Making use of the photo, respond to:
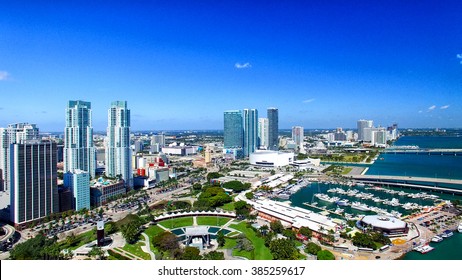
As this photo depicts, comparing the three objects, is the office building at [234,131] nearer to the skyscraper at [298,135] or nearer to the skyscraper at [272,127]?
the skyscraper at [272,127]

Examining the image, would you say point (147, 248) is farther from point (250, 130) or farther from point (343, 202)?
point (250, 130)

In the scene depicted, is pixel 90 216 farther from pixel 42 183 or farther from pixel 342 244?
pixel 342 244

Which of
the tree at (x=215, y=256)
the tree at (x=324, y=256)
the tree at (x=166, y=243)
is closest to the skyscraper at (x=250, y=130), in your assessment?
the tree at (x=166, y=243)

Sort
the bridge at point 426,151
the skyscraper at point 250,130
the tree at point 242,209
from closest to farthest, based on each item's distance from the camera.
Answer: the tree at point 242,209 < the skyscraper at point 250,130 < the bridge at point 426,151

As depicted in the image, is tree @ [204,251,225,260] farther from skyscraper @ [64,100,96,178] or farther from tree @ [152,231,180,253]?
skyscraper @ [64,100,96,178]

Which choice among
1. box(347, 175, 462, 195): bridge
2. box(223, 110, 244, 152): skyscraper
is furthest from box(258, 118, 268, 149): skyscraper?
box(347, 175, 462, 195): bridge
